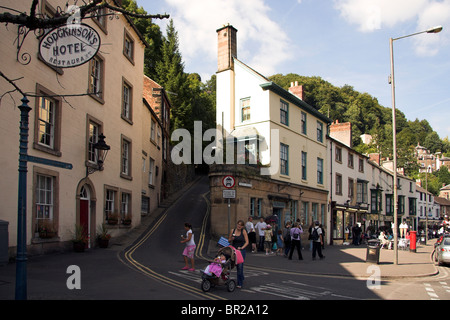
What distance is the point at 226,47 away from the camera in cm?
2695

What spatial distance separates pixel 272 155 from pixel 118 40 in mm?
11347

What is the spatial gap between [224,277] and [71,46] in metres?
6.40

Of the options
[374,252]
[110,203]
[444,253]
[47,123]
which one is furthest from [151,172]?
[444,253]

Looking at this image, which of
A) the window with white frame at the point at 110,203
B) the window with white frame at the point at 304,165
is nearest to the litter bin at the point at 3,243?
the window with white frame at the point at 110,203

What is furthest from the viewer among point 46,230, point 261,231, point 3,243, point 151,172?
point 151,172

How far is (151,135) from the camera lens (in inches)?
1132

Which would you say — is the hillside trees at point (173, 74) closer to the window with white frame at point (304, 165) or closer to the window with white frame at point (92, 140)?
the window with white frame at point (304, 165)

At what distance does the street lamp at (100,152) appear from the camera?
16938 mm

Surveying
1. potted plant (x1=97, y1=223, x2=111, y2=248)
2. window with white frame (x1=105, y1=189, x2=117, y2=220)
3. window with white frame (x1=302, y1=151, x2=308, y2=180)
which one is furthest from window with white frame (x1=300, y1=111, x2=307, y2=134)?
potted plant (x1=97, y1=223, x2=111, y2=248)

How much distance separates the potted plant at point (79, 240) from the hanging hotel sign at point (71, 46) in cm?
896

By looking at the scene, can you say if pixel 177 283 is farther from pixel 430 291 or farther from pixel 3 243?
pixel 430 291

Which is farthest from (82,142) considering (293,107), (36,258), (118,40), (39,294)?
(293,107)

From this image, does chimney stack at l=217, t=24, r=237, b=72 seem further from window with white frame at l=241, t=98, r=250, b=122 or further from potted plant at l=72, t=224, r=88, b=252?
potted plant at l=72, t=224, r=88, b=252
